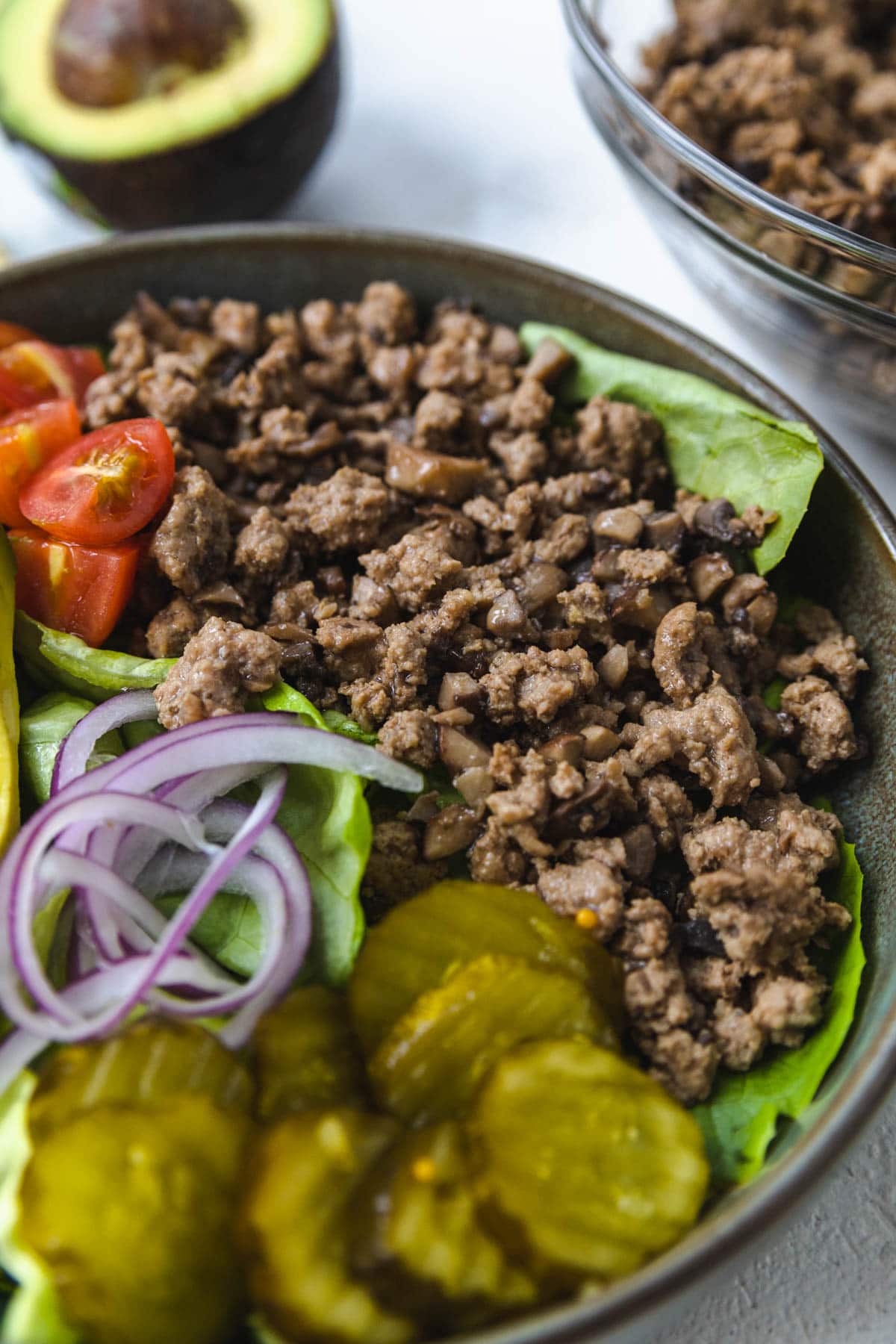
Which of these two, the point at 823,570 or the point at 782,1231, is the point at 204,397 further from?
the point at 782,1231

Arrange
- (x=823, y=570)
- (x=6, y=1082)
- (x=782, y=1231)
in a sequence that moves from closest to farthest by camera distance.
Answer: (x=782, y=1231) < (x=6, y=1082) < (x=823, y=570)

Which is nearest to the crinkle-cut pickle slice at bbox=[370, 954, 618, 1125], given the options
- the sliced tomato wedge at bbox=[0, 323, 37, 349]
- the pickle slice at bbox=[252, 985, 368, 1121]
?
the pickle slice at bbox=[252, 985, 368, 1121]

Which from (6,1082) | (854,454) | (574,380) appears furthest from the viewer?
(854,454)

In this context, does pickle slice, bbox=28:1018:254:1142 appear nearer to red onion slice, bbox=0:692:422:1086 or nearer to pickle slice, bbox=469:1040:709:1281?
red onion slice, bbox=0:692:422:1086

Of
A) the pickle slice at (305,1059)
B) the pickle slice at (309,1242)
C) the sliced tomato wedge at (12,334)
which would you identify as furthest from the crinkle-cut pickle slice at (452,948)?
the sliced tomato wedge at (12,334)

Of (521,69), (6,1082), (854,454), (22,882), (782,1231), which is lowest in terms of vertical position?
(6,1082)

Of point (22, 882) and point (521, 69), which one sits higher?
point (521, 69)

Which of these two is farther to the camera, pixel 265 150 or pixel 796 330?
pixel 265 150

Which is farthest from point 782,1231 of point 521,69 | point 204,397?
point 521,69

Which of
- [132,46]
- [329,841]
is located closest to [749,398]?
[329,841]
